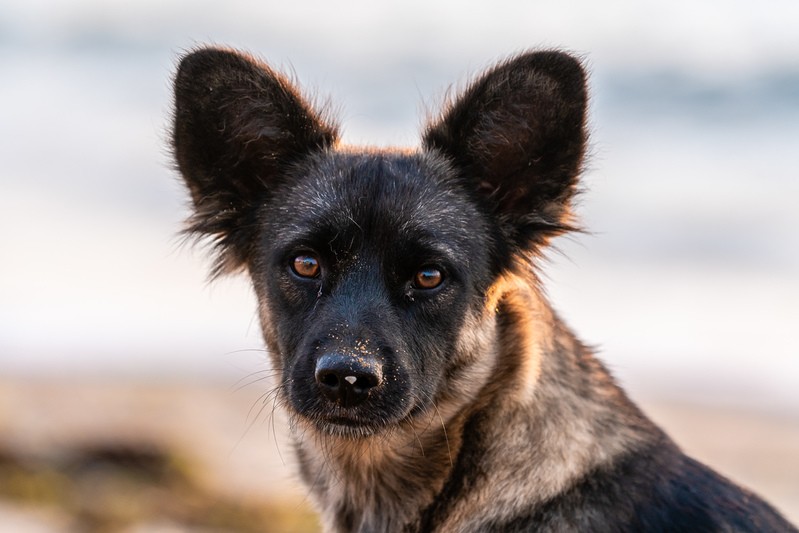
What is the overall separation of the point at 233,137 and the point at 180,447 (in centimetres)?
432

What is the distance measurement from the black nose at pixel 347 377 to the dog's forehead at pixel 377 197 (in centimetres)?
68

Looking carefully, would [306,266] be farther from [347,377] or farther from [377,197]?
[347,377]

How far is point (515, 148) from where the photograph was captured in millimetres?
5230

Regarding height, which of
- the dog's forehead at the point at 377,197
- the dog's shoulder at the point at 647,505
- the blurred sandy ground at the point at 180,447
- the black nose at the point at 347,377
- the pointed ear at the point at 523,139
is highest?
the pointed ear at the point at 523,139

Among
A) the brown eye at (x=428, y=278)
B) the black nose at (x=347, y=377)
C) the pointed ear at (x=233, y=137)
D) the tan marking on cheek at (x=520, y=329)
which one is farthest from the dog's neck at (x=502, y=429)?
the pointed ear at (x=233, y=137)

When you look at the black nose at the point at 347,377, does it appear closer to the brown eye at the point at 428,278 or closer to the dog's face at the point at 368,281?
the dog's face at the point at 368,281

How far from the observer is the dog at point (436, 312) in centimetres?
480

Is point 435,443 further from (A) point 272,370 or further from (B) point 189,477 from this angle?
(B) point 189,477

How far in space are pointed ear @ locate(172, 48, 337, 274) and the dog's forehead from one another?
173 mm

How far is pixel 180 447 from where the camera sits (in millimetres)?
9055

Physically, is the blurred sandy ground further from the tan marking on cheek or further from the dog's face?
the tan marking on cheek

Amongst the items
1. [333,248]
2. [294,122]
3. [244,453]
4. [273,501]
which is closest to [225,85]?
[294,122]

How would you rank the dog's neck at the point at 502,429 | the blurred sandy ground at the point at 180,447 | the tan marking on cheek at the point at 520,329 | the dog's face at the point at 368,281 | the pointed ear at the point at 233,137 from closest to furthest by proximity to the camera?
the dog's face at the point at 368,281 → the dog's neck at the point at 502,429 → the tan marking on cheek at the point at 520,329 → the pointed ear at the point at 233,137 → the blurred sandy ground at the point at 180,447

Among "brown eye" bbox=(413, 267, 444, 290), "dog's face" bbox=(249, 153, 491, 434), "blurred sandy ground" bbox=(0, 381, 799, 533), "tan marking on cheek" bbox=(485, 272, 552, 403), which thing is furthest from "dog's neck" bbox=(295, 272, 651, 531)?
"blurred sandy ground" bbox=(0, 381, 799, 533)
